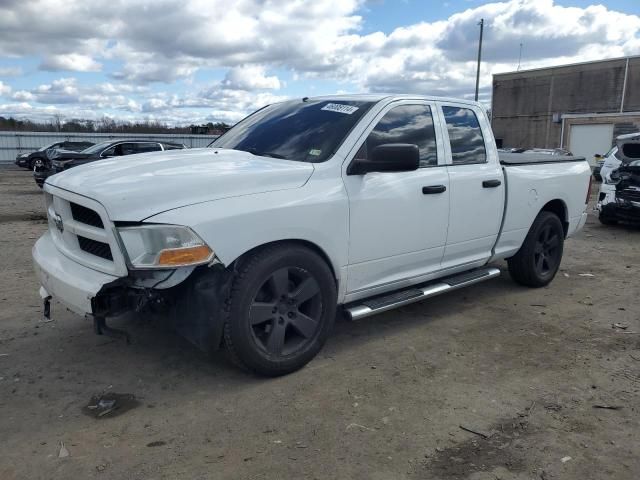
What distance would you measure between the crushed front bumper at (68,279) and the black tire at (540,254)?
4275 mm

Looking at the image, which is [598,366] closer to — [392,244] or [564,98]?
[392,244]

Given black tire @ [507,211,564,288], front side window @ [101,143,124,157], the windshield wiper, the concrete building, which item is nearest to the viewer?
the windshield wiper

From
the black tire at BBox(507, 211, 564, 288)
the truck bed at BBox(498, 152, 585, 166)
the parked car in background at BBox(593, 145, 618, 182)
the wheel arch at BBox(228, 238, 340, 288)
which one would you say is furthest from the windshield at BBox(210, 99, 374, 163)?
the parked car in background at BBox(593, 145, 618, 182)

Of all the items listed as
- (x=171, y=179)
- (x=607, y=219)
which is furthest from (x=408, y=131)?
(x=607, y=219)

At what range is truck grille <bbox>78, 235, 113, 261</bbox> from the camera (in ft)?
10.8

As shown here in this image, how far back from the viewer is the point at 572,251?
319 inches

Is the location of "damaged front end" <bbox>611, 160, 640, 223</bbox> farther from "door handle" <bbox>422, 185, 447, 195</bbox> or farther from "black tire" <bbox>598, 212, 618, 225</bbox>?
"door handle" <bbox>422, 185, 447, 195</bbox>

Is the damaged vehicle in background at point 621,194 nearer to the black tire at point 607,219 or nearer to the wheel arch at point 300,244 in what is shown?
the black tire at point 607,219

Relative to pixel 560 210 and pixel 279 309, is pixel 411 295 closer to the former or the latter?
pixel 279 309

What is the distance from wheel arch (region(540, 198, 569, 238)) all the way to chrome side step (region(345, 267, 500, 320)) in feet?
4.23

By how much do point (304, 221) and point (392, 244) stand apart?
913mm

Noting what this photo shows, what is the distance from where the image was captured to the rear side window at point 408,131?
4.08 metres

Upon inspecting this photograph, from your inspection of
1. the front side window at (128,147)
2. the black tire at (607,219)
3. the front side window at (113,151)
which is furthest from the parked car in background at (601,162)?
the front side window at (113,151)

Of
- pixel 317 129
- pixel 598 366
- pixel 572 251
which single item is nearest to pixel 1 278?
pixel 317 129
